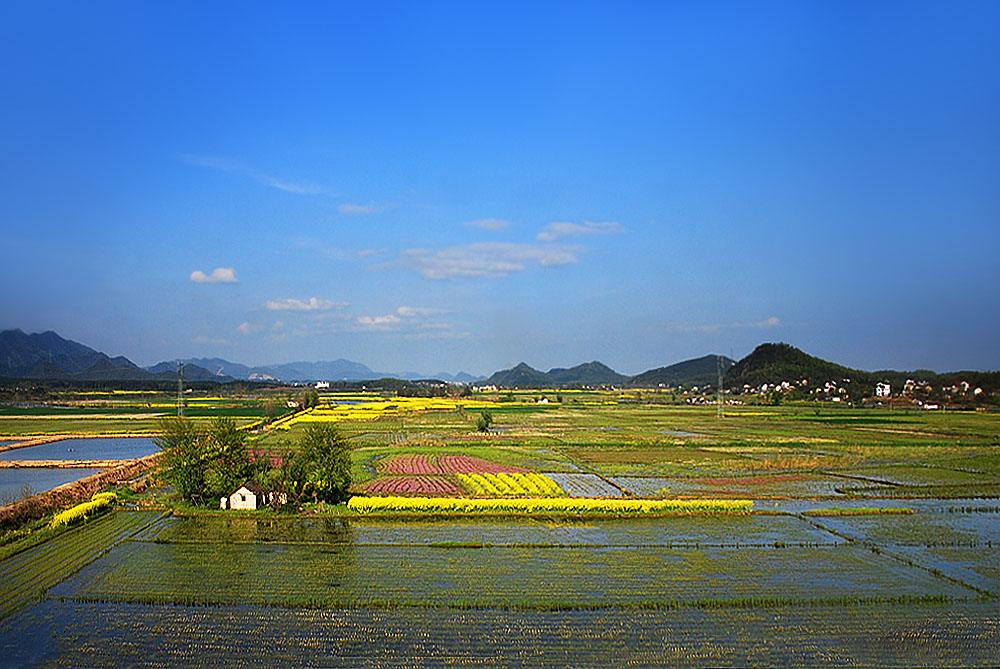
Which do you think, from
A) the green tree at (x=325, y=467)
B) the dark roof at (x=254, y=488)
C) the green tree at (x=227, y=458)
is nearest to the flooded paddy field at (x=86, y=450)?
the green tree at (x=227, y=458)

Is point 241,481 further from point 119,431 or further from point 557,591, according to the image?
point 119,431

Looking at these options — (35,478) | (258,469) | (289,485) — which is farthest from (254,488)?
(35,478)

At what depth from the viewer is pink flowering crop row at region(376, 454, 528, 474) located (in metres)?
36.5

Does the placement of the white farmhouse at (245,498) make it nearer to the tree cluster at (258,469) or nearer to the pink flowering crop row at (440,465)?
the tree cluster at (258,469)

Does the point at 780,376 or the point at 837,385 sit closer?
the point at 837,385

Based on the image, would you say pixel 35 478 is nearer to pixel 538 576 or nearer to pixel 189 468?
pixel 189 468

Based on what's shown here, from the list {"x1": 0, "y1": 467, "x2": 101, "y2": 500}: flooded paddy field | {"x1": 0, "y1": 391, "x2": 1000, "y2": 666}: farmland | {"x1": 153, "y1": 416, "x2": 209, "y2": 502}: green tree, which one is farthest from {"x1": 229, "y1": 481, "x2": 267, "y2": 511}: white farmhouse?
{"x1": 0, "y1": 467, "x2": 101, "y2": 500}: flooded paddy field

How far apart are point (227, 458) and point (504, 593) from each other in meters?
15.5

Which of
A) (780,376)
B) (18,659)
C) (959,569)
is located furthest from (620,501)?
(780,376)

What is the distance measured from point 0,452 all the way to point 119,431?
12274 mm

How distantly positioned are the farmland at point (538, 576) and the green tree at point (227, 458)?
4.82 feet

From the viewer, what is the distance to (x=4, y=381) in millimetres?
126688

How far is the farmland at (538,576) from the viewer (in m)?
14.1

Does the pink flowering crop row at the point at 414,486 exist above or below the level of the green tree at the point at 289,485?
below
